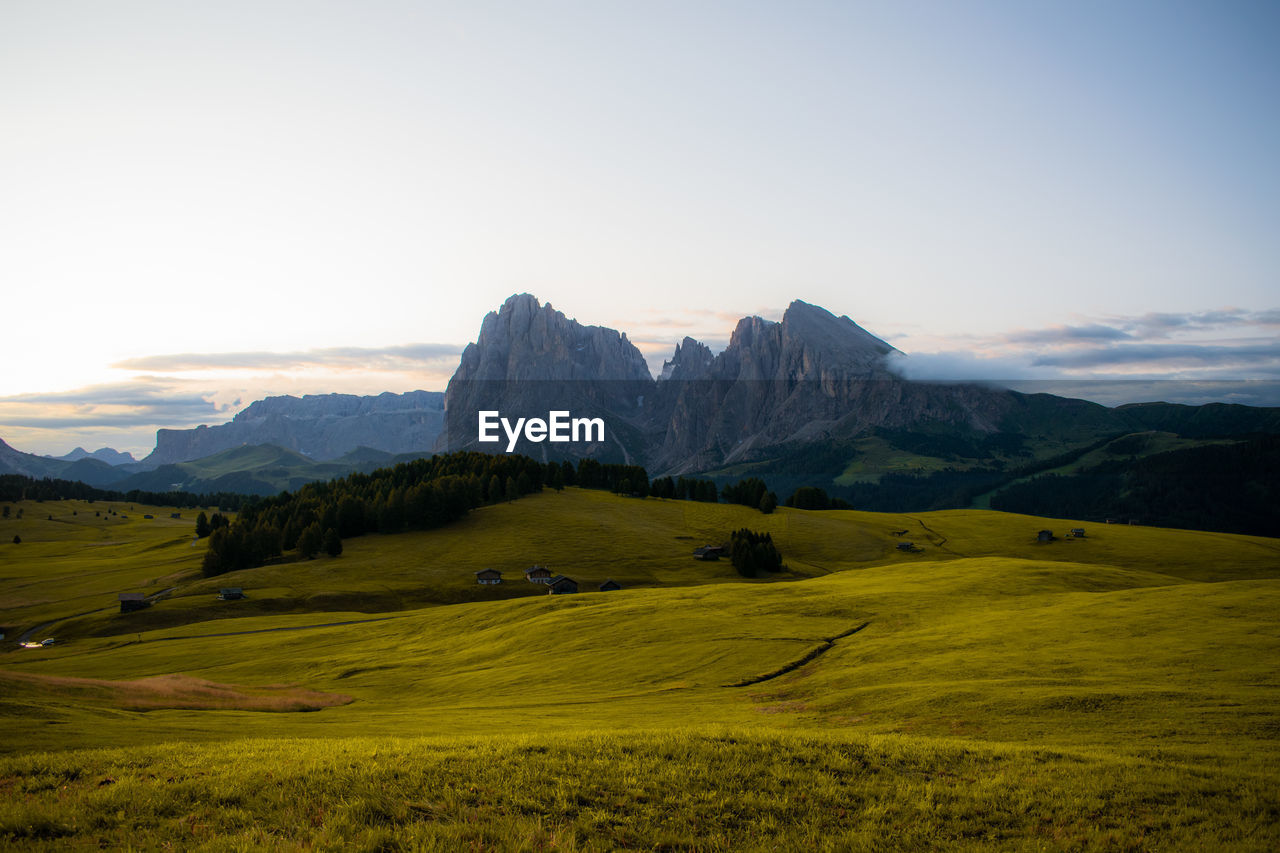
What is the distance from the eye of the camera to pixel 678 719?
3478 cm

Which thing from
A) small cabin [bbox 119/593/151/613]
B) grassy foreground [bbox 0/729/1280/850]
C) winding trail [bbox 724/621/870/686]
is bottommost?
small cabin [bbox 119/593/151/613]

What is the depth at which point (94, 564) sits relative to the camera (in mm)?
154625

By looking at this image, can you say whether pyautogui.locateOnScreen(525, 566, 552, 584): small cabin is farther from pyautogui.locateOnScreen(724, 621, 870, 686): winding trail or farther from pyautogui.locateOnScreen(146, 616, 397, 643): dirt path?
pyautogui.locateOnScreen(724, 621, 870, 686): winding trail

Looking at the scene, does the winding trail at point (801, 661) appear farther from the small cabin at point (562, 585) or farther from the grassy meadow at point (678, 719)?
the small cabin at point (562, 585)

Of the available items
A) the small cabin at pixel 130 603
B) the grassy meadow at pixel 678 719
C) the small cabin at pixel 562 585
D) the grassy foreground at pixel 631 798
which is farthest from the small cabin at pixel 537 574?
the grassy foreground at pixel 631 798

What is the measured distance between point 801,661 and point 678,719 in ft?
63.2

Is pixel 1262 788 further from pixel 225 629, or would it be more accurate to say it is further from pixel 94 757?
pixel 225 629

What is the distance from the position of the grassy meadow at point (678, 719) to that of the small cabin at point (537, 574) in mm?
25918

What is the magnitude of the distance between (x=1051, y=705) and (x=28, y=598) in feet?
495

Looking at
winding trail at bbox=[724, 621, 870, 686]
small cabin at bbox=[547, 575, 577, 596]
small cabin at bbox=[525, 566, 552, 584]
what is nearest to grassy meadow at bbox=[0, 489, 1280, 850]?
winding trail at bbox=[724, 621, 870, 686]

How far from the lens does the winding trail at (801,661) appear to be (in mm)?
47562

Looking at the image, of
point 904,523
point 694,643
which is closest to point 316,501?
point 694,643

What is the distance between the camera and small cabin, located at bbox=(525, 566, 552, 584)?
12056 centimetres

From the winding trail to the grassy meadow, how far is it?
0.31 meters
